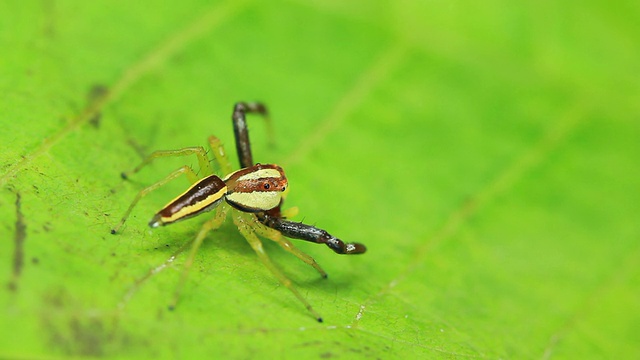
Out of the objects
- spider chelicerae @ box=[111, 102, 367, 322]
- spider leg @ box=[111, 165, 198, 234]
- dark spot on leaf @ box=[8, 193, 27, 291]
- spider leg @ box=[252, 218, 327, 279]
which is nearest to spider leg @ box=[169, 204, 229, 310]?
spider chelicerae @ box=[111, 102, 367, 322]

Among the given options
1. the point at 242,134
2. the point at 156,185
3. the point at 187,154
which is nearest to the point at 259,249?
the point at 156,185

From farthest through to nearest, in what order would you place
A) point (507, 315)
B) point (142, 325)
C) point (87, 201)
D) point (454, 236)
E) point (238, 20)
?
point (238, 20), point (454, 236), point (507, 315), point (87, 201), point (142, 325)

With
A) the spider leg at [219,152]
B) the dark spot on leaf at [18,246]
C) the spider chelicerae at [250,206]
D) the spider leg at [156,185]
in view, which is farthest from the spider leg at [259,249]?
the dark spot on leaf at [18,246]

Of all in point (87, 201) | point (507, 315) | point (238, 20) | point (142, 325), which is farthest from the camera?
point (238, 20)

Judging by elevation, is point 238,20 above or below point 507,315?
above

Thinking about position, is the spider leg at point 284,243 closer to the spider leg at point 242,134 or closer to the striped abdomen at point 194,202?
the striped abdomen at point 194,202

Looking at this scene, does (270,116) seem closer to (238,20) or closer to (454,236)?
(238,20)

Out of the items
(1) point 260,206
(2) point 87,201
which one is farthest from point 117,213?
(1) point 260,206
